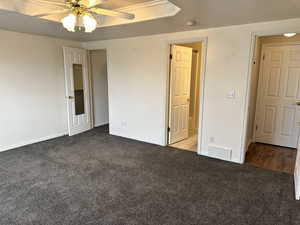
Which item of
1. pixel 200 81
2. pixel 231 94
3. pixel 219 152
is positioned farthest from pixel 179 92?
pixel 219 152

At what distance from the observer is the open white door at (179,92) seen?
4.16 metres

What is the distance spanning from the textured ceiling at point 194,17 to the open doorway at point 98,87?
1.59m

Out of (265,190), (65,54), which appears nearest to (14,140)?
(65,54)

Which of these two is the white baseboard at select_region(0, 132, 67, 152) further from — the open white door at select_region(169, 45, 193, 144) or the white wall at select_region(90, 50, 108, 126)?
the open white door at select_region(169, 45, 193, 144)

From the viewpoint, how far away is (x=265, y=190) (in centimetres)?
265

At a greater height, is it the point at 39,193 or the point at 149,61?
the point at 149,61

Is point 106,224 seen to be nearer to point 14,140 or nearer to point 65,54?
point 14,140

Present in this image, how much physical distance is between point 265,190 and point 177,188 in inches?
44.9

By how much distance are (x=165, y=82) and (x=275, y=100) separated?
237 cm

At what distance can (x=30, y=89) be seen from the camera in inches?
166

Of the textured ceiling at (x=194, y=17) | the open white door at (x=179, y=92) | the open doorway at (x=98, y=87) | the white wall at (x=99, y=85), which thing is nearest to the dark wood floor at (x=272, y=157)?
the open white door at (x=179, y=92)

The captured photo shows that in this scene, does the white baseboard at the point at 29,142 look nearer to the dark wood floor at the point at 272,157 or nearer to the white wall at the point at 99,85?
the white wall at the point at 99,85

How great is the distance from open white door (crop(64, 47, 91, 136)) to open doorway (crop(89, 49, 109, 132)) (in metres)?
0.40

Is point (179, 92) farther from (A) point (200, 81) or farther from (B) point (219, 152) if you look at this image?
(B) point (219, 152)
